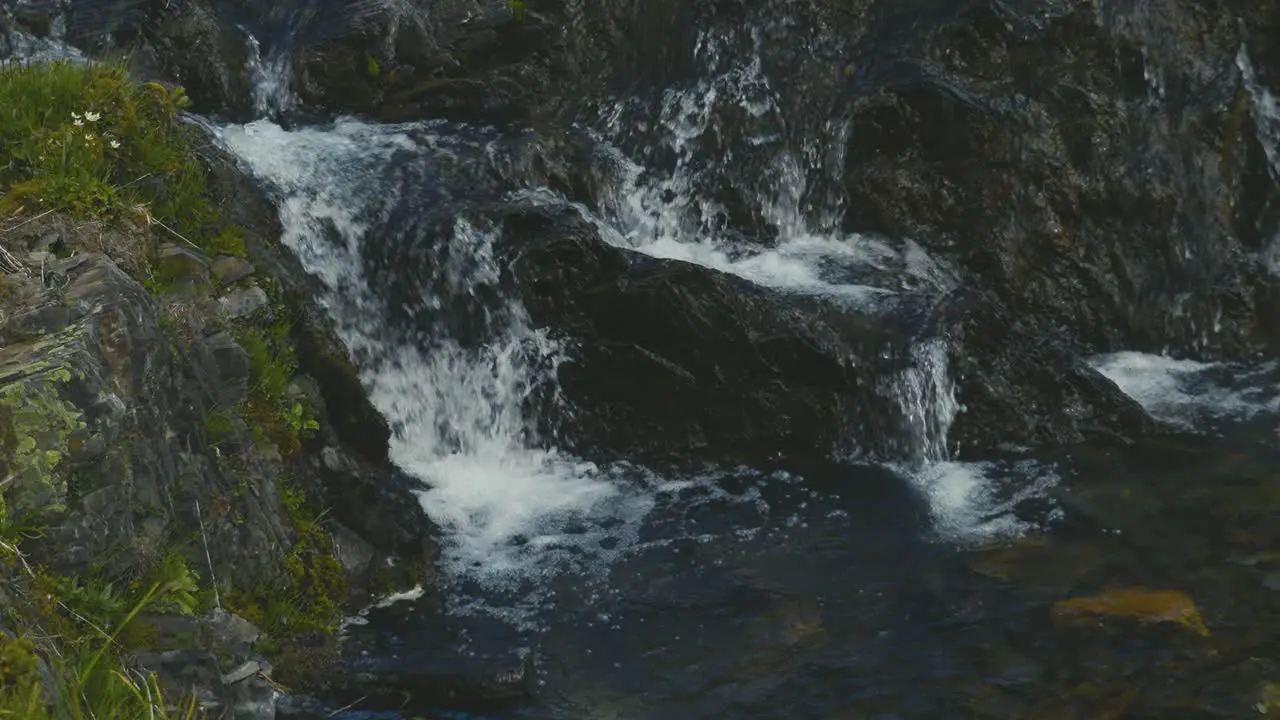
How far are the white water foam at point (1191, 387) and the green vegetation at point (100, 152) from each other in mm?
7334

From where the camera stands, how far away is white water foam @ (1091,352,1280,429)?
1075 cm

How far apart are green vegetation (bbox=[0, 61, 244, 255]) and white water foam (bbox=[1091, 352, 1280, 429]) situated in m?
7.33

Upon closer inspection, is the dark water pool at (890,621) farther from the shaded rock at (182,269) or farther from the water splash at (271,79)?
the water splash at (271,79)

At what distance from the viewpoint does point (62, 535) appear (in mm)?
5648

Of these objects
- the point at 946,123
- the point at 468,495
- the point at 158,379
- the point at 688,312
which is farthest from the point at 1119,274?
the point at 158,379

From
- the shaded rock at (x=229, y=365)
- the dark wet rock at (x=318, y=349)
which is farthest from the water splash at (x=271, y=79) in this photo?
the shaded rock at (x=229, y=365)

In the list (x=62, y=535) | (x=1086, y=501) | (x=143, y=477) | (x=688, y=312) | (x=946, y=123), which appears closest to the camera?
(x=62, y=535)

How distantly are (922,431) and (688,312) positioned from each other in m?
1.99

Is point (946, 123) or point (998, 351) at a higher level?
point (946, 123)

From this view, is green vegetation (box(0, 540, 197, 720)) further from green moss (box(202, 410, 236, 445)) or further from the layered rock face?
the layered rock face

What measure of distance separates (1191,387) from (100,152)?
8.74 m

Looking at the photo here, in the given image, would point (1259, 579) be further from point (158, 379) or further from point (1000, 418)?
point (158, 379)

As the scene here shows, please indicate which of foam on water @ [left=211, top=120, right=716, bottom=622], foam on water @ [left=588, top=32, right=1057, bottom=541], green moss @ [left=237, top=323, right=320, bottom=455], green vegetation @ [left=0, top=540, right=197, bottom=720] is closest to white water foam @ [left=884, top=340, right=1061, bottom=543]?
foam on water @ [left=588, top=32, right=1057, bottom=541]

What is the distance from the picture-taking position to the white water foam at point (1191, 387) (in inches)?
423
